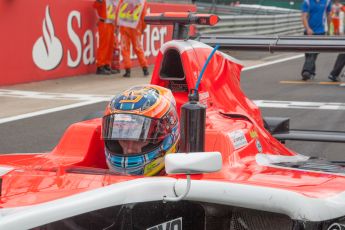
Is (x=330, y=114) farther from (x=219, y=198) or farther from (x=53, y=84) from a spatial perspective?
→ (x=219, y=198)

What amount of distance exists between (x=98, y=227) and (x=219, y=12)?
2583 centimetres

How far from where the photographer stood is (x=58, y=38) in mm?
13555

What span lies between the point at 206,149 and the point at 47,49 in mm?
10060

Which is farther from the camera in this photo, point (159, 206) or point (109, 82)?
point (109, 82)

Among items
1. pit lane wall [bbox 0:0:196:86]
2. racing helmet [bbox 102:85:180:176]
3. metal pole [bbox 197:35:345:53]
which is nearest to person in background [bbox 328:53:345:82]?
pit lane wall [bbox 0:0:196:86]

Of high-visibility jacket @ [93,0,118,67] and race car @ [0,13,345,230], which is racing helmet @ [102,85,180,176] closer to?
race car @ [0,13,345,230]

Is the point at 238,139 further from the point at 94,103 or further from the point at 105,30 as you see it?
the point at 105,30

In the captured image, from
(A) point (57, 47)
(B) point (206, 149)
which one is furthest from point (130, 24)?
(B) point (206, 149)

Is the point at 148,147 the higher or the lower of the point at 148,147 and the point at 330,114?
the higher

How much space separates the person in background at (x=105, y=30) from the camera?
14281mm

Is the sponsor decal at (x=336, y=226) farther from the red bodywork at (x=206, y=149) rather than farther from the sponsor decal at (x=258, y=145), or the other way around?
the sponsor decal at (x=258, y=145)

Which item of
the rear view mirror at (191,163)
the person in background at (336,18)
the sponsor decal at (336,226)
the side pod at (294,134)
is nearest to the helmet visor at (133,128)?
the rear view mirror at (191,163)

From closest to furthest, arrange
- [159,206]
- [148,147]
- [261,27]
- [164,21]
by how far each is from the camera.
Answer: [159,206] → [148,147] → [164,21] → [261,27]

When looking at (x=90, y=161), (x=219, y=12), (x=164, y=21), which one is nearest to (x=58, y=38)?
(x=164, y=21)
